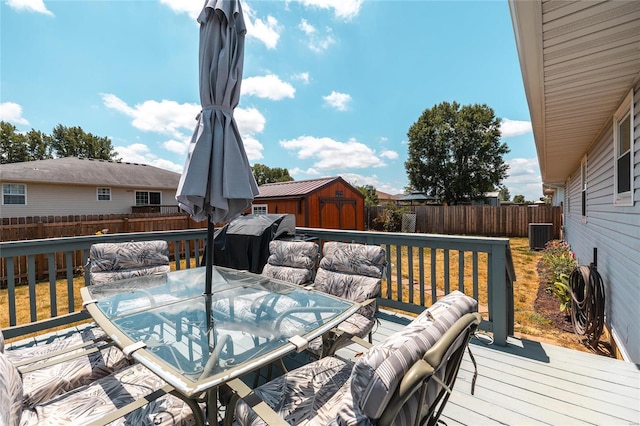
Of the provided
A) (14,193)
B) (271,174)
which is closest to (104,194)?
(14,193)

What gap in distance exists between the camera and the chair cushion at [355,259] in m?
2.81

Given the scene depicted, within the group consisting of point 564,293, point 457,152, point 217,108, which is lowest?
point 564,293

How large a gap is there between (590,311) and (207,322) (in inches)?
178

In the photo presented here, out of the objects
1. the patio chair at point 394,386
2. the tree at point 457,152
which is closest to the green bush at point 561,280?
the patio chair at point 394,386

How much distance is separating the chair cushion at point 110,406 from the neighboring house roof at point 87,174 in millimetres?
14229

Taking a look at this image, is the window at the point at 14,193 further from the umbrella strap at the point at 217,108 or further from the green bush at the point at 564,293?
the green bush at the point at 564,293

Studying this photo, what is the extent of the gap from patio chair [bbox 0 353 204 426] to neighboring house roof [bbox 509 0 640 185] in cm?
307

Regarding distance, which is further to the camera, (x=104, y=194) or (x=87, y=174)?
(x=104, y=194)

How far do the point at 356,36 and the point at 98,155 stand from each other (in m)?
32.9

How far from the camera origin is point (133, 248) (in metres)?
3.15

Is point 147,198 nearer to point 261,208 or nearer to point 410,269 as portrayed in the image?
point 261,208

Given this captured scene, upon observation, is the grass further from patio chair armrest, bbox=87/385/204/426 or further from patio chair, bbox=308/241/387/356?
patio chair armrest, bbox=87/385/204/426

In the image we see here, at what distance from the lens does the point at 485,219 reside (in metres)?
15.5

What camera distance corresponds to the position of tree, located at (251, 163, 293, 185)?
4909 cm
